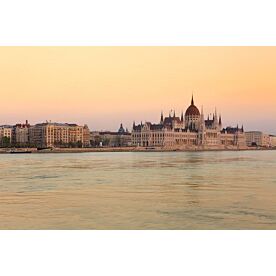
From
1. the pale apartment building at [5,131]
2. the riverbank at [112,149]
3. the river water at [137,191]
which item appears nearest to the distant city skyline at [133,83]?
the pale apartment building at [5,131]

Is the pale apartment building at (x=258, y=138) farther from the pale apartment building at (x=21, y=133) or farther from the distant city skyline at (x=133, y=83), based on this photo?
the pale apartment building at (x=21, y=133)

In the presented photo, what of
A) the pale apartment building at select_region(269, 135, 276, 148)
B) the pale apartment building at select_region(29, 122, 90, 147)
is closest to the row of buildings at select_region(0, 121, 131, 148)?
the pale apartment building at select_region(29, 122, 90, 147)

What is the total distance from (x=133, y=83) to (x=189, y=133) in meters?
0.93

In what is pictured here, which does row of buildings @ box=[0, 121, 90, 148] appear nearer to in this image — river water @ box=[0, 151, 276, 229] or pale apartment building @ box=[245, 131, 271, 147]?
river water @ box=[0, 151, 276, 229]

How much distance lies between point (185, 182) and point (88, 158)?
3.65 feet

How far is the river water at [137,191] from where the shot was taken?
5.21m

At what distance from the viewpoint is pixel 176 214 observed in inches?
207

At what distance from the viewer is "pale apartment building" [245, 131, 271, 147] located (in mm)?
5770

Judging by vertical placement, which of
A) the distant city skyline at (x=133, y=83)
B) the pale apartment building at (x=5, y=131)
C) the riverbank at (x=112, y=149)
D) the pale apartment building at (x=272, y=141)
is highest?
the distant city skyline at (x=133, y=83)

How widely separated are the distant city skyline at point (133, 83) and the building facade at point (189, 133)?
0.31ft

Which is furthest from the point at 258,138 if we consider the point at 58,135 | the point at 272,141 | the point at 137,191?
the point at 58,135

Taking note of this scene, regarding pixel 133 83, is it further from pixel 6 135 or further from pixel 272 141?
pixel 272 141
